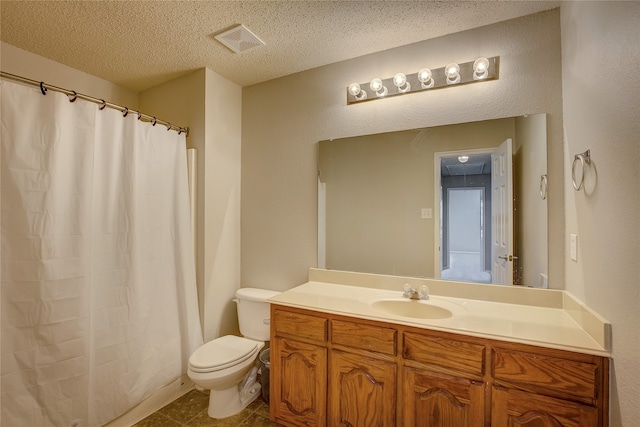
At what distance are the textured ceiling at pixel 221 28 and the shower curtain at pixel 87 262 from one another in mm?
517

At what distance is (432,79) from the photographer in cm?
180

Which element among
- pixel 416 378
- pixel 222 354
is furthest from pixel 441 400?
pixel 222 354

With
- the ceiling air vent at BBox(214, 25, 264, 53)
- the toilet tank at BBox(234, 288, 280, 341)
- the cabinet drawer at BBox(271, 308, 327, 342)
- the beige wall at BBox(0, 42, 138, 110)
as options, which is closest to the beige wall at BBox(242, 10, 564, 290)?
the toilet tank at BBox(234, 288, 280, 341)

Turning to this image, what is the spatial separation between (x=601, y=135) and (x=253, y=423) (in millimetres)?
2314

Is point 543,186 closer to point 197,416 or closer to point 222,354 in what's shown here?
point 222,354

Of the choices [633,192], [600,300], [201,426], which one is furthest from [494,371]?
[201,426]

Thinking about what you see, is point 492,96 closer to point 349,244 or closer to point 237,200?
point 349,244

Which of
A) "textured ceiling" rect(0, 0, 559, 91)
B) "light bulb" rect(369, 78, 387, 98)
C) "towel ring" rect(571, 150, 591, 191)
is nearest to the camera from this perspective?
"towel ring" rect(571, 150, 591, 191)

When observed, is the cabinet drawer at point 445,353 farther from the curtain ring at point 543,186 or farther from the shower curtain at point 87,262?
the shower curtain at point 87,262

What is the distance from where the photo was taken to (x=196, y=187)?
7.29ft

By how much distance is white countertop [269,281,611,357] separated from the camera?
1.15 m

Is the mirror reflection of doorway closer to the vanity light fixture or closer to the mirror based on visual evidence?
the mirror

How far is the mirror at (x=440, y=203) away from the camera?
1605mm

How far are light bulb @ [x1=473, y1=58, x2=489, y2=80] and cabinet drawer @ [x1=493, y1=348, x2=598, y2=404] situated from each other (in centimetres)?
147
